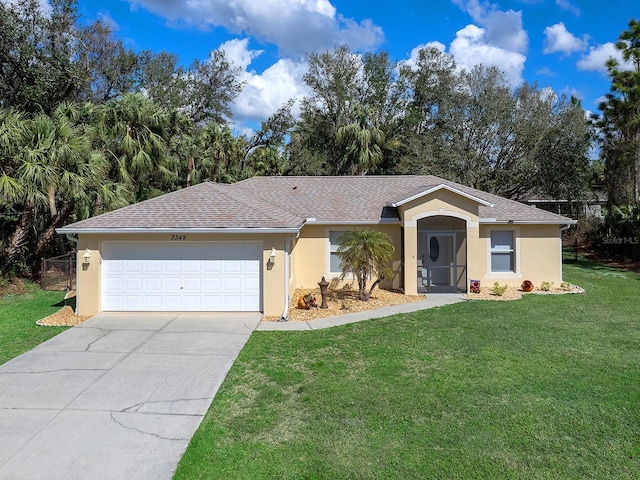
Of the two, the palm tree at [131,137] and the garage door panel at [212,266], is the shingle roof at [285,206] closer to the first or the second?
the garage door panel at [212,266]

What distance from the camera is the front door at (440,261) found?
50.8 feet

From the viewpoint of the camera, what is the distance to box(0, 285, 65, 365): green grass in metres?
8.81

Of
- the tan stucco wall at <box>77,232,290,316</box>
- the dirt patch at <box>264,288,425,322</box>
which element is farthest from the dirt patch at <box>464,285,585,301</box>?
the tan stucco wall at <box>77,232,290,316</box>

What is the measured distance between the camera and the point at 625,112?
2566 centimetres

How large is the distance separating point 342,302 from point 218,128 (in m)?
17.3

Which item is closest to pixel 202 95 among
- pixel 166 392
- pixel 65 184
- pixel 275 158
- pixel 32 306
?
pixel 275 158

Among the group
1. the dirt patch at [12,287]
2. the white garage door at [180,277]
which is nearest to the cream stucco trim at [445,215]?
the white garage door at [180,277]

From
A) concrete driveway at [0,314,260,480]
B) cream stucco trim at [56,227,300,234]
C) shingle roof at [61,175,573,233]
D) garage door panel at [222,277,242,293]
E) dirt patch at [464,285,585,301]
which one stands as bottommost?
concrete driveway at [0,314,260,480]

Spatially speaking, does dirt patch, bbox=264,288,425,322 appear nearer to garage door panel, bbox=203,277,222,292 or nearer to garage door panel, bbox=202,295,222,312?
garage door panel, bbox=202,295,222,312

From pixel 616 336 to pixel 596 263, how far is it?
55.6 ft

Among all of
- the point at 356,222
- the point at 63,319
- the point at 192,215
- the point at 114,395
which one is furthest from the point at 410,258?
the point at 63,319

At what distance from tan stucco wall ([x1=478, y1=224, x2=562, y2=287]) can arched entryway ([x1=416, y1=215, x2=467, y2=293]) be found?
0.96 m

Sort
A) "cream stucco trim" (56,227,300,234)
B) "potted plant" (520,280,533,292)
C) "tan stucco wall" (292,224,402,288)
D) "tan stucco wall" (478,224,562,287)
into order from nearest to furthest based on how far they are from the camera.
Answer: "cream stucco trim" (56,227,300,234), "potted plant" (520,280,533,292), "tan stucco wall" (292,224,402,288), "tan stucco wall" (478,224,562,287)

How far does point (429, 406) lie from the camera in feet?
19.1
